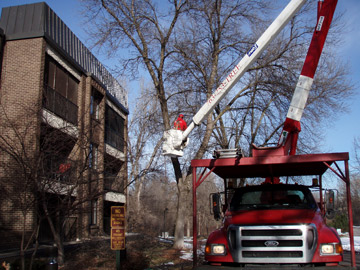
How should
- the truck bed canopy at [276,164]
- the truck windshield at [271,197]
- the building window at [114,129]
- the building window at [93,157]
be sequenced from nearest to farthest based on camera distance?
the truck bed canopy at [276,164]
the truck windshield at [271,197]
the building window at [93,157]
the building window at [114,129]

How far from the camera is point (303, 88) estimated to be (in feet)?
27.8

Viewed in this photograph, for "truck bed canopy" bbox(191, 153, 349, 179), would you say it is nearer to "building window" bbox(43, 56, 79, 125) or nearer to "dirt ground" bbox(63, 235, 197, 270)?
"dirt ground" bbox(63, 235, 197, 270)

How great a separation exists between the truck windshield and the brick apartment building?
12.1 ft

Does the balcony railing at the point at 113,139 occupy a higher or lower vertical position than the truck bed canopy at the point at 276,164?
higher

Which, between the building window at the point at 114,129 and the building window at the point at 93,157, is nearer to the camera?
the building window at the point at 93,157

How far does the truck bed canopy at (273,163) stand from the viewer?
614 cm

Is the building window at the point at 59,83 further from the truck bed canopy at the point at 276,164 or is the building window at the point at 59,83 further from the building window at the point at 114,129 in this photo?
the truck bed canopy at the point at 276,164

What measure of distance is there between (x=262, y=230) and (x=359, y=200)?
136 feet

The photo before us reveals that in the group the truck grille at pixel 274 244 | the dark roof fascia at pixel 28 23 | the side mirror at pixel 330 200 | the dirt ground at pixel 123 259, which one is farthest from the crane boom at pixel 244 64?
the dark roof fascia at pixel 28 23

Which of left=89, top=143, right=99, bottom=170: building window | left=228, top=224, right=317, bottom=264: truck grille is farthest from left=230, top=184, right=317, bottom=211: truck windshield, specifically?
left=89, top=143, right=99, bottom=170: building window

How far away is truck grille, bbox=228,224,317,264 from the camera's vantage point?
5.43 meters

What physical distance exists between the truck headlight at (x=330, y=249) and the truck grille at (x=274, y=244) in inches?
5.0

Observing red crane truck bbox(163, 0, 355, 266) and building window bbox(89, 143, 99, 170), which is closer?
red crane truck bbox(163, 0, 355, 266)

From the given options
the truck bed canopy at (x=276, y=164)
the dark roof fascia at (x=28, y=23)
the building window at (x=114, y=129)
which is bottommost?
the truck bed canopy at (x=276, y=164)
